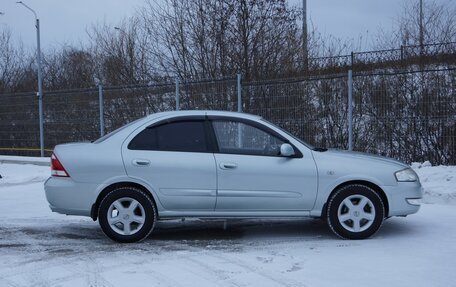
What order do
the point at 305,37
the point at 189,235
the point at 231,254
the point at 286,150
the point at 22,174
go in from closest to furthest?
the point at 231,254
the point at 286,150
the point at 189,235
the point at 22,174
the point at 305,37

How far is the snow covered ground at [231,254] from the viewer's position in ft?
15.7

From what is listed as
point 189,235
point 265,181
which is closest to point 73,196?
point 189,235

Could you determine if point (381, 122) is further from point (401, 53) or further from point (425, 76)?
point (401, 53)

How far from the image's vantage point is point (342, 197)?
610 cm

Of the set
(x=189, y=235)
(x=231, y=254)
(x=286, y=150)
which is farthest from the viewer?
(x=189, y=235)

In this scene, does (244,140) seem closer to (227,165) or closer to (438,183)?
(227,165)

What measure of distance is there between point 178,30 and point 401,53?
6815 millimetres

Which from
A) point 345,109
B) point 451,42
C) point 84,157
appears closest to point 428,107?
point 345,109

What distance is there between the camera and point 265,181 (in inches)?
239

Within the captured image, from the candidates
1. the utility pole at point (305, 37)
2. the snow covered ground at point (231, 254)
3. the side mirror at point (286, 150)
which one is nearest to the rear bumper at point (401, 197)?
the snow covered ground at point (231, 254)

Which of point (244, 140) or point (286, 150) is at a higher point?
point (244, 140)

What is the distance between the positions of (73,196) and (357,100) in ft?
23.5

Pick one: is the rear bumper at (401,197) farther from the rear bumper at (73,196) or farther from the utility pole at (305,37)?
the utility pole at (305,37)

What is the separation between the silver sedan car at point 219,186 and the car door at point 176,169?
0.01 metres
